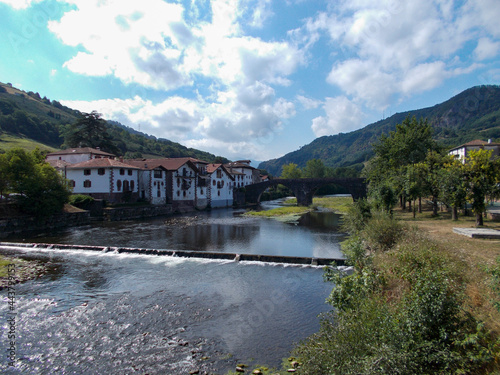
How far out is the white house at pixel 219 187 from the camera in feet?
227

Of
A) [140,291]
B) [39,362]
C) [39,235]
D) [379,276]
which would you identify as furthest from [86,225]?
[379,276]

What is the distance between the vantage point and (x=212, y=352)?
946cm

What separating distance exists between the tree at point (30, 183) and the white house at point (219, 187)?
115 ft

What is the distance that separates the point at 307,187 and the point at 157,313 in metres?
63.5

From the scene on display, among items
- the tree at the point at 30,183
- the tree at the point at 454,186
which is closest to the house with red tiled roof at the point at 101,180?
the tree at the point at 30,183

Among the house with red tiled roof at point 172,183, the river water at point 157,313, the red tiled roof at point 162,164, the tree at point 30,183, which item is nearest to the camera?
the river water at point 157,313

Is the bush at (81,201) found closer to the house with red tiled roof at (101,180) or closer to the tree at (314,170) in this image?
the house with red tiled roof at (101,180)

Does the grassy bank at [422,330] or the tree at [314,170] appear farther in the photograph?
the tree at [314,170]

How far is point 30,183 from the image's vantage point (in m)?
33.1

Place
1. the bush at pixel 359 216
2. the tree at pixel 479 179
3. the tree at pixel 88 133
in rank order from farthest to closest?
the tree at pixel 88 133 < the bush at pixel 359 216 < the tree at pixel 479 179

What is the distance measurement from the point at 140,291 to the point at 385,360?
39.3 feet

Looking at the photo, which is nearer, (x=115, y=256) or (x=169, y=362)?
(x=169, y=362)

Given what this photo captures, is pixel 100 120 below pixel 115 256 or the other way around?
the other way around

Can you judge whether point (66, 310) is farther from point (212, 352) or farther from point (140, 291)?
point (212, 352)
